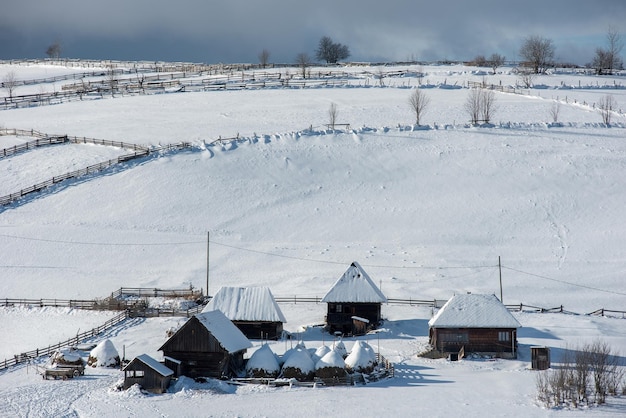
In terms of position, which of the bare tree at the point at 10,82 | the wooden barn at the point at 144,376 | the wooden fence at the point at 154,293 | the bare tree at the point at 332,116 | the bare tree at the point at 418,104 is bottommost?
the wooden barn at the point at 144,376

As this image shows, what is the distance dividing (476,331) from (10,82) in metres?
97.9

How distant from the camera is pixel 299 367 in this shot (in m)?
42.2

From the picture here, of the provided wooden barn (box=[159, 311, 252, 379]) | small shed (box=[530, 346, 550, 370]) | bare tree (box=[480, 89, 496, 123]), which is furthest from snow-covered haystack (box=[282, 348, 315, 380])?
bare tree (box=[480, 89, 496, 123])

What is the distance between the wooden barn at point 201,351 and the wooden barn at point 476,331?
436 inches

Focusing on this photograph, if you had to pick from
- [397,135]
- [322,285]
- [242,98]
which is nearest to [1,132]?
[242,98]

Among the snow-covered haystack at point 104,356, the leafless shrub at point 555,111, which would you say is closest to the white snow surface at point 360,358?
the snow-covered haystack at point 104,356

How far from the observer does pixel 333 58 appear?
171m

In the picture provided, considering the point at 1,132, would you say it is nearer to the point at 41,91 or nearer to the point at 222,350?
the point at 41,91

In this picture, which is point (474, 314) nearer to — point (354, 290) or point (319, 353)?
point (354, 290)

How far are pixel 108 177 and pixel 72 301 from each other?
2383 cm

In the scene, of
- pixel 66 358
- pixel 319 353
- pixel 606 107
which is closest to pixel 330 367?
pixel 319 353

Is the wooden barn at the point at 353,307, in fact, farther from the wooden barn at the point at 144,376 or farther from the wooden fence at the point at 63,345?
the wooden barn at the point at 144,376

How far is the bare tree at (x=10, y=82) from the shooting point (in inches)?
4788

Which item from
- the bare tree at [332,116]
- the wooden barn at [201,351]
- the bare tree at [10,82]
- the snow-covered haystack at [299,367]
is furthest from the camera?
the bare tree at [10,82]
